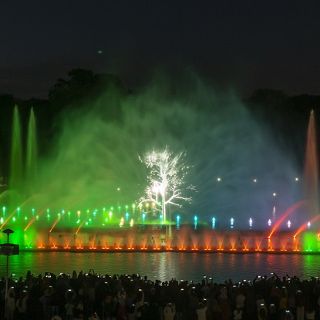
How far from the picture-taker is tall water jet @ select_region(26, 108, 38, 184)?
7550cm

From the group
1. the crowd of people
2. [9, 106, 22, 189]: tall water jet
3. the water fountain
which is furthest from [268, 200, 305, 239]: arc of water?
the crowd of people

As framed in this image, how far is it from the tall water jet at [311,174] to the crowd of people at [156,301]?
49.8m

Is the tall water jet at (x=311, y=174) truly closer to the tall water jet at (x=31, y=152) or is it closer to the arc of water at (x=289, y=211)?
the arc of water at (x=289, y=211)

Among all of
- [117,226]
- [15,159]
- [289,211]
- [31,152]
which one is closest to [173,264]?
[117,226]

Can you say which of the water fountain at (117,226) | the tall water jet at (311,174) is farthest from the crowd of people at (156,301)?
the tall water jet at (311,174)

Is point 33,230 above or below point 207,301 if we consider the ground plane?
above

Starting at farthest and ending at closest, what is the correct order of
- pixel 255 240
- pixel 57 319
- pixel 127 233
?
pixel 127 233, pixel 255 240, pixel 57 319

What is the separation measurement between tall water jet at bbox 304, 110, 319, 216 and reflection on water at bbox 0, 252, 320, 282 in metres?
32.5

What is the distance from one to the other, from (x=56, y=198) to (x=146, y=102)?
1272 cm

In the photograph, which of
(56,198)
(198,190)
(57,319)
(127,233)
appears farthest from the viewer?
(198,190)

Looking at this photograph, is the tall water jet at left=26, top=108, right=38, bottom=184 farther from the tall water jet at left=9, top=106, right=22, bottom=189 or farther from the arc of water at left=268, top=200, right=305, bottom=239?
the arc of water at left=268, top=200, right=305, bottom=239

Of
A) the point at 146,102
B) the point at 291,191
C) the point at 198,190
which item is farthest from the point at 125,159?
the point at 291,191

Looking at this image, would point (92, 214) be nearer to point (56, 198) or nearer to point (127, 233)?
point (56, 198)

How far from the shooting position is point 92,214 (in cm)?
7519
